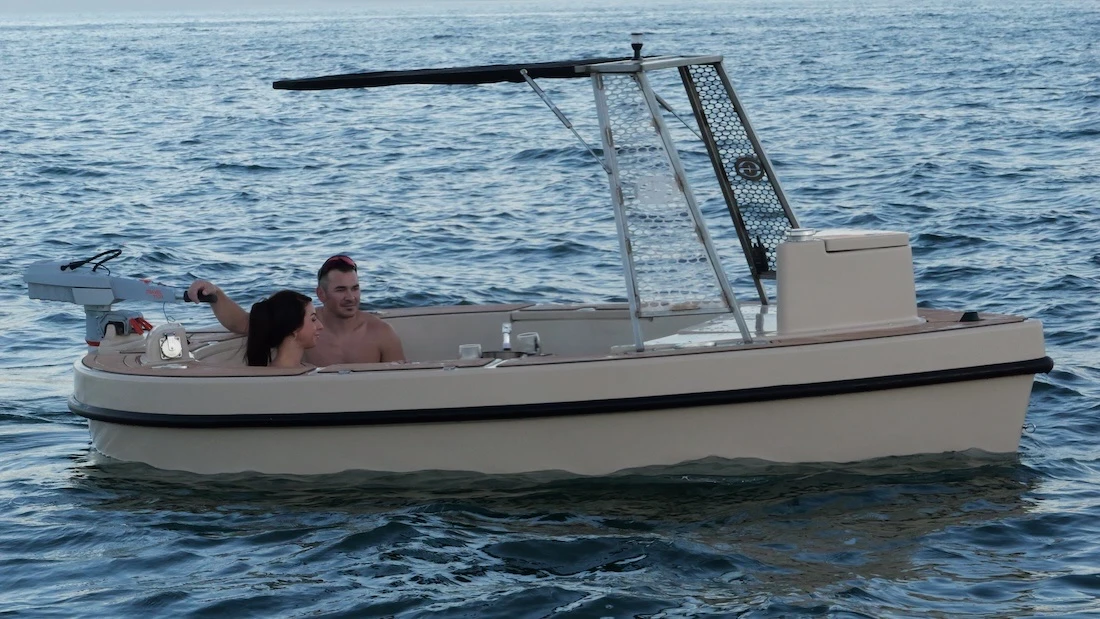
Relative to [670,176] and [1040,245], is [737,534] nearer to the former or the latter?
[670,176]

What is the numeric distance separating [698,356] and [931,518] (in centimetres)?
106

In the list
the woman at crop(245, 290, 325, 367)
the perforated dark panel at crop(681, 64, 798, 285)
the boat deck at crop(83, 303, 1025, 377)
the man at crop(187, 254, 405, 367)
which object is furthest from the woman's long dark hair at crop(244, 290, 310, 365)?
the perforated dark panel at crop(681, 64, 798, 285)

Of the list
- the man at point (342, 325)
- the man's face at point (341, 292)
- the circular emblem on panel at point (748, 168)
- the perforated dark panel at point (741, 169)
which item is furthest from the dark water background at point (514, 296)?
the circular emblem on panel at point (748, 168)

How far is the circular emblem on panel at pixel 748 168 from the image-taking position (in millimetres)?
6039

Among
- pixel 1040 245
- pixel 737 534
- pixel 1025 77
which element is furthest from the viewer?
pixel 1025 77

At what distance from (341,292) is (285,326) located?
0.41 metres

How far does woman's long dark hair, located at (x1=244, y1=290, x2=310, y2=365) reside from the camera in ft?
19.5

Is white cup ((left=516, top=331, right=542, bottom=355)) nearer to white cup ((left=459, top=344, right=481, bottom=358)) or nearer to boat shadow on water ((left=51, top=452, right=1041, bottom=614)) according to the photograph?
white cup ((left=459, top=344, right=481, bottom=358))

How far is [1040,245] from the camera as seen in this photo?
10789 millimetres

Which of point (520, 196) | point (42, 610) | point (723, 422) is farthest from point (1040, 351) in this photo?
point (520, 196)

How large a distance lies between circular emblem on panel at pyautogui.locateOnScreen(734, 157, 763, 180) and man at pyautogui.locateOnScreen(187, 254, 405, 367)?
170 centimetres

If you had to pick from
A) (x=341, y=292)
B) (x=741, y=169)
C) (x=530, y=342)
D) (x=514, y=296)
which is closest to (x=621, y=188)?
(x=741, y=169)

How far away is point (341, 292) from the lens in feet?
20.6

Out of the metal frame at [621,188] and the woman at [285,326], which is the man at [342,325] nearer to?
the woman at [285,326]
